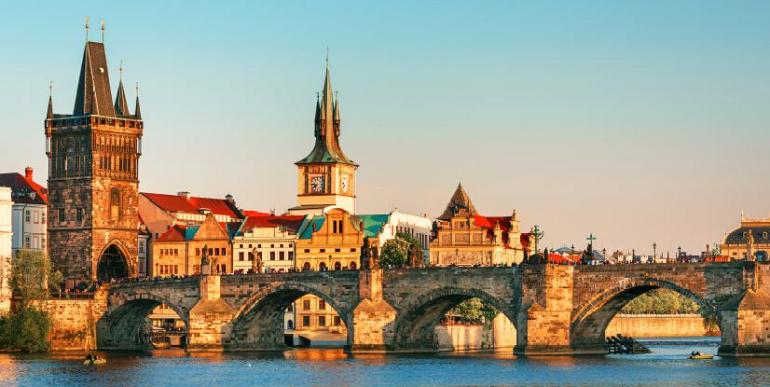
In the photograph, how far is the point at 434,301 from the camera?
14538 cm

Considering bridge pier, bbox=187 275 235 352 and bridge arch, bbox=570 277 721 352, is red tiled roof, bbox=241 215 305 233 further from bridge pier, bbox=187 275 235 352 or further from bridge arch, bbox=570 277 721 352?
bridge arch, bbox=570 277 721 352

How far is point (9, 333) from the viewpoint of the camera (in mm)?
154125

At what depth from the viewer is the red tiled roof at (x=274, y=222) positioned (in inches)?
7520

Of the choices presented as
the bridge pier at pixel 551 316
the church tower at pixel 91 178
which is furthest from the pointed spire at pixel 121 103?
the bridge pier at pixel 551 316

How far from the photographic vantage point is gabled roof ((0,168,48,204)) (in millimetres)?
177375

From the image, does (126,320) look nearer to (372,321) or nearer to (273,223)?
(273,223)

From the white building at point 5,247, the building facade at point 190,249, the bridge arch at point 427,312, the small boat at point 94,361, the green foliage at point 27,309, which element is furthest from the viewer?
the building facade at point 190,249

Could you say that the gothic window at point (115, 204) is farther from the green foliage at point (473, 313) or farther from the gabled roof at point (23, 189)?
the green foliage at point (473, 313)

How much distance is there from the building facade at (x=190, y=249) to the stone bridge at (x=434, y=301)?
71.1 feet

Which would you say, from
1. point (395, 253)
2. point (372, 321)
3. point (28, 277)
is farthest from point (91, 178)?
Answer: point (372, 321)

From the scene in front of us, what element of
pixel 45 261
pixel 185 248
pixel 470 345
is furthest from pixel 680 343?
pixel 45 261

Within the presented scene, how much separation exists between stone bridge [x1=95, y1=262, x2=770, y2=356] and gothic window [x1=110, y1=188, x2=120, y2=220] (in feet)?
35.1

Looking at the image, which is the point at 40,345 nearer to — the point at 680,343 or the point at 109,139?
the point at 109,139

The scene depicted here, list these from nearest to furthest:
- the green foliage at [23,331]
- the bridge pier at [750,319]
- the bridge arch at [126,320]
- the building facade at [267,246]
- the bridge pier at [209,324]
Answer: the bridge pier at [750,319], the green foliage at [23,331], the bridge pier at [209,324], the bridge arch at [126,320], the building facade at [267,246]
